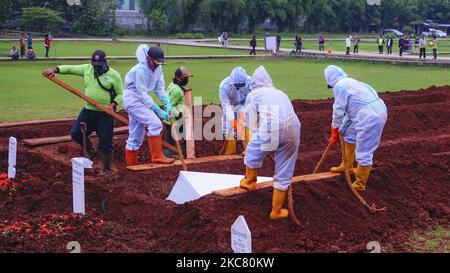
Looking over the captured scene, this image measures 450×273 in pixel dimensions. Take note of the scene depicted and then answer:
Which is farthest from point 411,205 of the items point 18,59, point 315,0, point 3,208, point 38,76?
point 315,0

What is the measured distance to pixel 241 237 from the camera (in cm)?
549

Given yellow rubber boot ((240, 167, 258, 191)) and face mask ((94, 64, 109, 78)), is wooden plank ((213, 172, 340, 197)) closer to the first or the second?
yellow rubber boot ((240, 167, 258, 191))

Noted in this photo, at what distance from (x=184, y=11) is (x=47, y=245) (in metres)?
70.1

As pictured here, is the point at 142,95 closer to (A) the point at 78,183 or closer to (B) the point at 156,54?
(B) the point at 156,54

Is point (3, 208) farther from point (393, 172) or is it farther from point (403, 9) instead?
point (403, 9)

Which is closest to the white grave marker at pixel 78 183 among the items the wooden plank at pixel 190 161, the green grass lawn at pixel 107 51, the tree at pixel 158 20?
the wooden plank at pixel 190 161

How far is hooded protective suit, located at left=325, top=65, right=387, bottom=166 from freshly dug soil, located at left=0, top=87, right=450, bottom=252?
523 mm

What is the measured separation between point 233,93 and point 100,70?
90.4 inches

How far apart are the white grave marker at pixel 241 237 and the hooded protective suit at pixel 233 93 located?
462cm

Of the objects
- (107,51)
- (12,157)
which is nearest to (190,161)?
(12,157)

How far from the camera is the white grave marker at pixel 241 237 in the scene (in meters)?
5.41

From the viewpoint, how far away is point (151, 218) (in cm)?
738

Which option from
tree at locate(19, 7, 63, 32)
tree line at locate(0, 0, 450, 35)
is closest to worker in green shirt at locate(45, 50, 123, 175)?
tree line at locate(0, 0, 450, 35)

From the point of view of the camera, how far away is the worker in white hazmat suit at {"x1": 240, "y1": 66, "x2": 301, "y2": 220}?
6.92 metres
